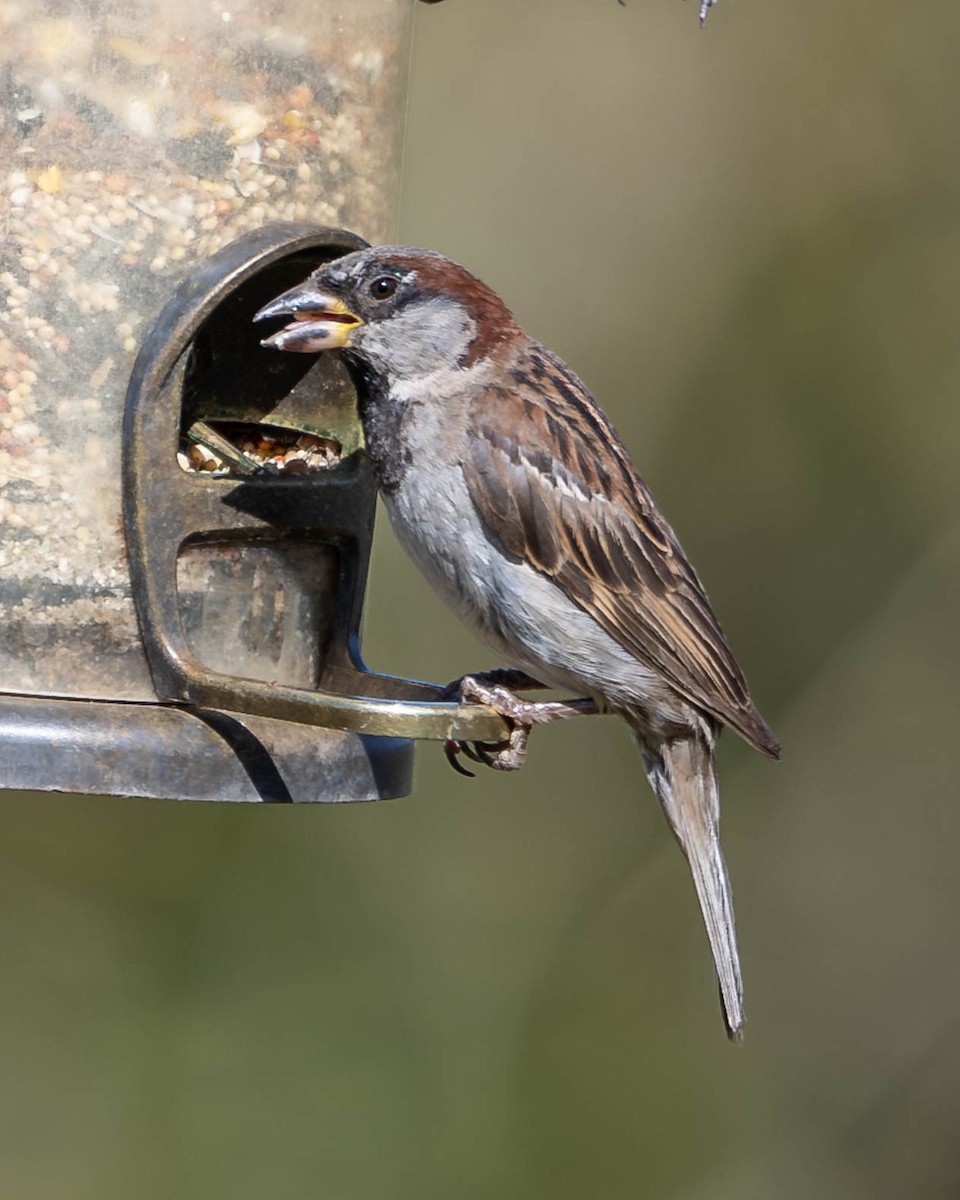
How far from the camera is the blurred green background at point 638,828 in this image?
5375 millimetres

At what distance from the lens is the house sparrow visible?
3.34 metres

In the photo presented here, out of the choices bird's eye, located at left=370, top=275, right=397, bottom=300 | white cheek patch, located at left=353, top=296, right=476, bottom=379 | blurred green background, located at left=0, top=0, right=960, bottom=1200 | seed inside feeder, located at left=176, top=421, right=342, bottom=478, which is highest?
bird's eye, located at left=370, top=275, right=397, bottom=300

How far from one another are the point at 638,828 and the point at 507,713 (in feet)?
9.10

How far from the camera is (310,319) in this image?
10.9ft

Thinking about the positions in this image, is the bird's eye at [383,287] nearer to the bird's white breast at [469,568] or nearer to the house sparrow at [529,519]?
the house sparrow at [529,519]

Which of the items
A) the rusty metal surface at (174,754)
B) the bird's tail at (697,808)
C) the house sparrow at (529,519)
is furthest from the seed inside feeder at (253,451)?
the bird's tail at (697,808)

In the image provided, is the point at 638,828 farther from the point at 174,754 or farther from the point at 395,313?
the point at 174,754

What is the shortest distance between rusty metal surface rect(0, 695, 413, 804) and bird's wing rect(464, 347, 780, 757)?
0.48m

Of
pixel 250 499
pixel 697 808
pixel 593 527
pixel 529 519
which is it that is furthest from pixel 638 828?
pixel 250 499

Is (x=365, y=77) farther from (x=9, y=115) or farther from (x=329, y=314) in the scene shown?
(x=9, y=115)

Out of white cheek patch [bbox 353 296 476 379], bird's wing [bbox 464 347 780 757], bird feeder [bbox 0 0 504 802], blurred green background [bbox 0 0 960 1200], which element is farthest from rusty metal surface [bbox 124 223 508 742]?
blurred green background [bbox 0 0 960 1200]

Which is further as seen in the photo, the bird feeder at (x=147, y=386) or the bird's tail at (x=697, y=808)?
the bird's tail at (x=697, y=808)

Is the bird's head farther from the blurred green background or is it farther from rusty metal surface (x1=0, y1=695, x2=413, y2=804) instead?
the blurred green background

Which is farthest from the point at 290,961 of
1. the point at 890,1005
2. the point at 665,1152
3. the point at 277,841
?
the point at 890,1005
